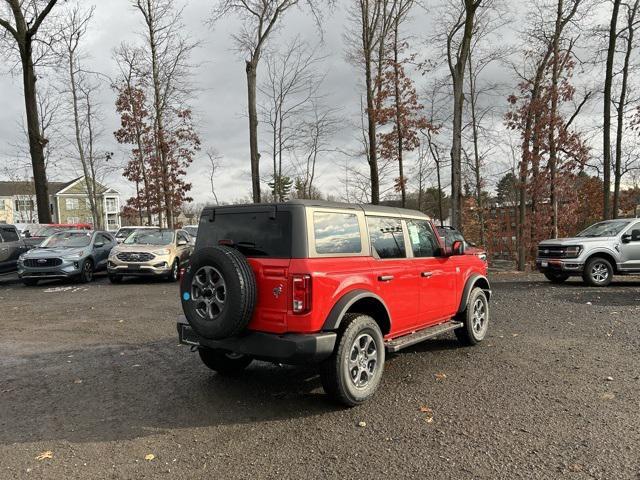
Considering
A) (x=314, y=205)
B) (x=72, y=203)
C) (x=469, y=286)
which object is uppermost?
(x=72, y=203)

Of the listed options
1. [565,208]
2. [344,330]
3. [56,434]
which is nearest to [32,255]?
[56,434]

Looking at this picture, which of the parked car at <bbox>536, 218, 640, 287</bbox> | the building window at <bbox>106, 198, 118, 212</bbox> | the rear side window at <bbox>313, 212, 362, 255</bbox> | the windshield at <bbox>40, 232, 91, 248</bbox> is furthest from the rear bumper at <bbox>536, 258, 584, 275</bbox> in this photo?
the building window at <bbox>106, 198, 118, 212</bbox>

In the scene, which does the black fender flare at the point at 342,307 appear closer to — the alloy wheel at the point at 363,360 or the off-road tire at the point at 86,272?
the alloy wheel at the point at 363,360

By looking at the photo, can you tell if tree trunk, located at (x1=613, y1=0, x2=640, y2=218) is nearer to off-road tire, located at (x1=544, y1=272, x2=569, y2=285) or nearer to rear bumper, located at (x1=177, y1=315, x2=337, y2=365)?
off-road tire, located at (x1=544, y1=272, x2=569, y2=285)

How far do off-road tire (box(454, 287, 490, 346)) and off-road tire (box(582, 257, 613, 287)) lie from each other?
732 cm

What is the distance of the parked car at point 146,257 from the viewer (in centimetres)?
1320

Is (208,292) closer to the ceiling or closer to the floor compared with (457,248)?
closer to the floor

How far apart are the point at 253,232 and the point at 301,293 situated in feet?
2.67

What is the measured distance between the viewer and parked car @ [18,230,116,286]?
12922 millimetres

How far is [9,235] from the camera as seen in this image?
14.3m

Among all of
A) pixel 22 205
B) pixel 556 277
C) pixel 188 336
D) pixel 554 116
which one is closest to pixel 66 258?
pixel 188 336

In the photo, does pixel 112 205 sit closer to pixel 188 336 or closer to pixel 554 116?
pixel 554 116

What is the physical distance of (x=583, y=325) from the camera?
299 inches

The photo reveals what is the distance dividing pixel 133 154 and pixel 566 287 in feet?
71.0
